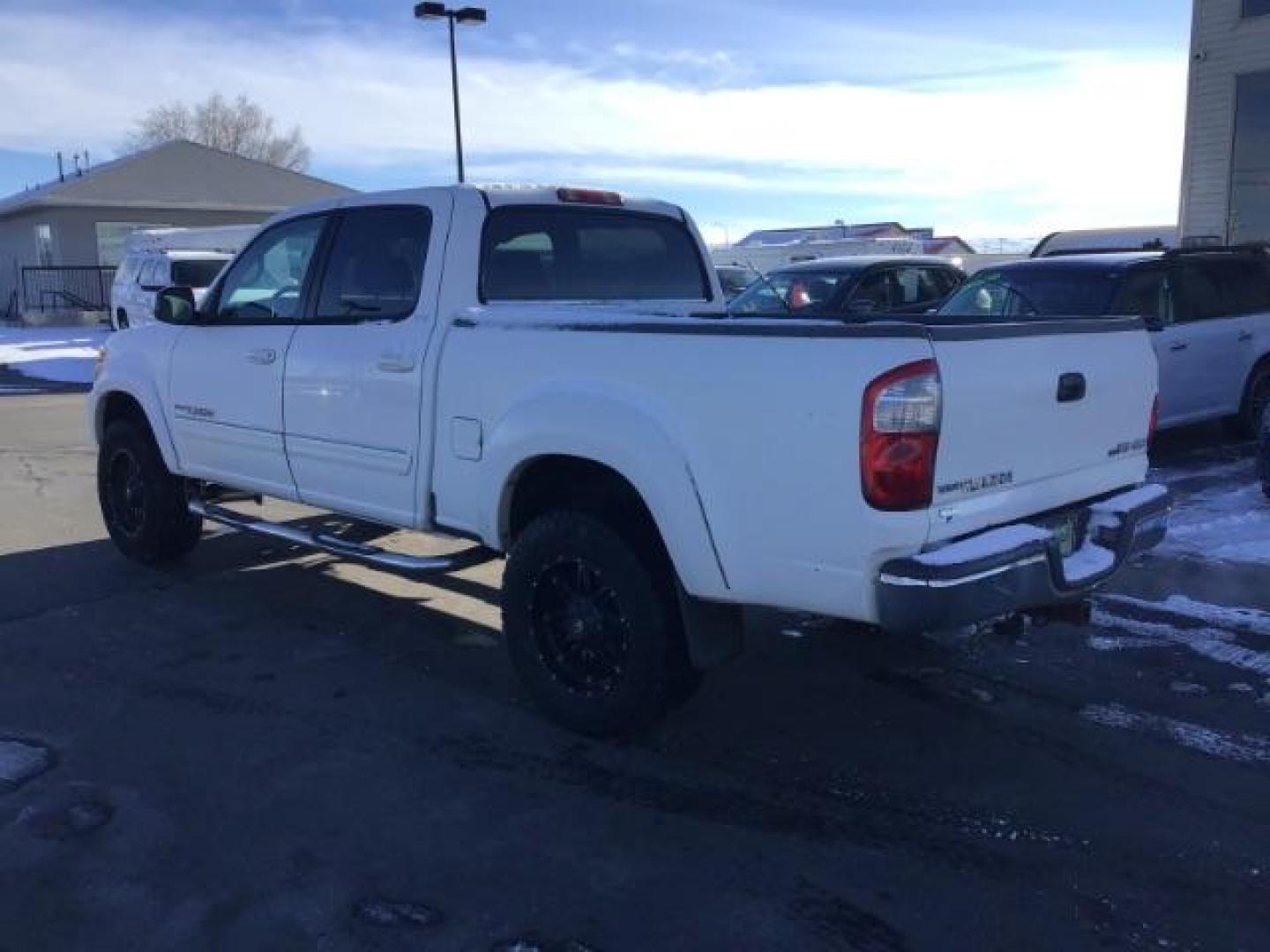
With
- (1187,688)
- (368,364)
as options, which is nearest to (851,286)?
(1187,688)

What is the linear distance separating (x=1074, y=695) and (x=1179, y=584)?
1.88 meters

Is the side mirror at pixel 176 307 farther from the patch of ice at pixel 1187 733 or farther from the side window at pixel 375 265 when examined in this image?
the patch of ice at pixel 1187 733

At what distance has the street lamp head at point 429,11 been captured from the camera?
72.3 feet

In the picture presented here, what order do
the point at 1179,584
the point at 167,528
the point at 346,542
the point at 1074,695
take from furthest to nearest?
the point at 167,528 → the point at 1179,584 → the point at 346,542 → the point at 1074,695

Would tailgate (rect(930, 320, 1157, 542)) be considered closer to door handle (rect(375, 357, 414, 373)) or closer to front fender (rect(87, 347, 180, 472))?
door handle (rect(375, 357, 414, 373))

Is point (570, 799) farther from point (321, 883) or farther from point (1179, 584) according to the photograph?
point (1179, 584)

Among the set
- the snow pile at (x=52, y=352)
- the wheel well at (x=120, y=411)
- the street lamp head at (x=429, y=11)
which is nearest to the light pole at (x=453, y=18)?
the street lamp head at (x=429, y=11)

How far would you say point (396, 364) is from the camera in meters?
4.79

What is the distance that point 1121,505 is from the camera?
4176mm

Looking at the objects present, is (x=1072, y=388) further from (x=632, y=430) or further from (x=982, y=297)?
(x=982, y=297)

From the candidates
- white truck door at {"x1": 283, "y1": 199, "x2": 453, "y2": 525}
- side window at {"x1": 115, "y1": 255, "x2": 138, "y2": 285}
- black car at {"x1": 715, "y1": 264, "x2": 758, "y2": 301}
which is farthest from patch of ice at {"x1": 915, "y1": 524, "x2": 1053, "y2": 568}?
side window at {"x1": 115, "y1": 255, "x2": 138, "y2": 285}

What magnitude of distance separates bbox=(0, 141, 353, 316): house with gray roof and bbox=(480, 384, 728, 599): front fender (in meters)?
30.1

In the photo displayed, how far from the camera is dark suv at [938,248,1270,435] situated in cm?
904

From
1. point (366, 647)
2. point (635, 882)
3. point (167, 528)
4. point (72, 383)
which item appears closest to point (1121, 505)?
point (635, 882)
